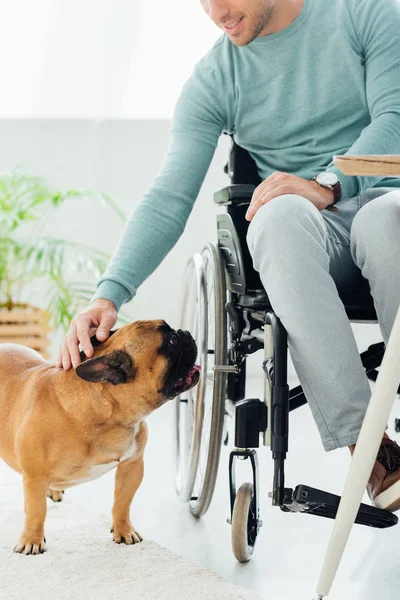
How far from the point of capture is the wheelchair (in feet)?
3.95

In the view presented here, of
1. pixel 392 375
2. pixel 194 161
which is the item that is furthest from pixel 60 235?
pixel 392 375

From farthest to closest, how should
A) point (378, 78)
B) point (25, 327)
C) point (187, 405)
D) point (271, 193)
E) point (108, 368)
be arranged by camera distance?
point (25, 327) < point (187, 405) < point (378, 78) < point (108, 368) < point (271, 193)

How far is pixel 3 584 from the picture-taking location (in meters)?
1.28

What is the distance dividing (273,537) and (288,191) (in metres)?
0.69

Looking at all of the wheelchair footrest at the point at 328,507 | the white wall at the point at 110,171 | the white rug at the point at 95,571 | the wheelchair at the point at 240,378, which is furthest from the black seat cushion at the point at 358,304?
the white wall at the point at 110,171

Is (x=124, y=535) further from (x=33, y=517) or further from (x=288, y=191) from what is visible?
(x=288, y=191)

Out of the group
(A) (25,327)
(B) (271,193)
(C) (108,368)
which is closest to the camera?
(B) (271,193)

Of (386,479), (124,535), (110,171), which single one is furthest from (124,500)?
(110,171)

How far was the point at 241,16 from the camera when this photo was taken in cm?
158

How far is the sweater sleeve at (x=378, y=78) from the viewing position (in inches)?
54.7

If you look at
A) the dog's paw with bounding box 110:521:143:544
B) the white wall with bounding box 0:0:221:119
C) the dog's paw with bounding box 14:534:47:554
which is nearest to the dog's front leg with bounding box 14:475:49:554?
the dog's paw with bounding box 14:534:47:554

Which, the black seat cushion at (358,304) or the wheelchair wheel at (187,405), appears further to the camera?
the wheelchair wheel at (187,405)

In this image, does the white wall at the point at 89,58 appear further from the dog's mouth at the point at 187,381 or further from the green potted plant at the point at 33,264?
the dog's mouth at the point at 187,381

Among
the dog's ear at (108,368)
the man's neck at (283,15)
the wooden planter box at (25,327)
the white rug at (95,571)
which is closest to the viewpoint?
the white rug at (95,571)
